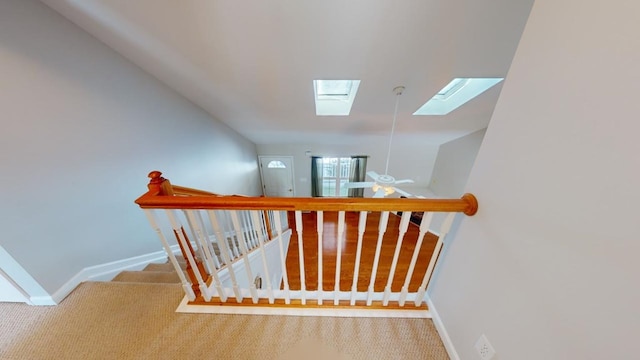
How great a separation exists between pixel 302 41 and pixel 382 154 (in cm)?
414

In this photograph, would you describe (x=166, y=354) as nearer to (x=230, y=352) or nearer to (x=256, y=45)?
(x=230, y=352)

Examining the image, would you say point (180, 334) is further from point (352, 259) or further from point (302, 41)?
point (352, 259)

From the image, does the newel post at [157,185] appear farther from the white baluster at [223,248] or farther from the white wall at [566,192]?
the white wall at [566,192]

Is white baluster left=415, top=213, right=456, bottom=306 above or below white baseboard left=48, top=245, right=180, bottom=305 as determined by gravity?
above

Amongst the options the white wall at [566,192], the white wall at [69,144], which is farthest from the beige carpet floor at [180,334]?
the white wall at [566,192]

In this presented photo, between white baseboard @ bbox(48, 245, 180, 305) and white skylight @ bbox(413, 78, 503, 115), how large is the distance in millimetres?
3504

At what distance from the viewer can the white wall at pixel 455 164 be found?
12.4 feet

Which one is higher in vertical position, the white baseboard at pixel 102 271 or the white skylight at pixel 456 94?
A: the white skylight at pixel 456 94

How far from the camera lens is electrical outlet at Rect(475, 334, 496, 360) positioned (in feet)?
2.38

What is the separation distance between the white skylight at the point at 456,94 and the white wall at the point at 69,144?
3.00 meters

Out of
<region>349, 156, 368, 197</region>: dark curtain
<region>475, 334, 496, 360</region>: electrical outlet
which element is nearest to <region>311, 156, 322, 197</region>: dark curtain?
<region>349, 156, 368, 197</region>: dark curtain

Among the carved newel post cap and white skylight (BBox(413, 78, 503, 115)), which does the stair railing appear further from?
white skylight (BBox(413, 78, 503, 115))

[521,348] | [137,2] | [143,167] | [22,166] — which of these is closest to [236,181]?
[143,167]

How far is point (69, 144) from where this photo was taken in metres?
1.14
